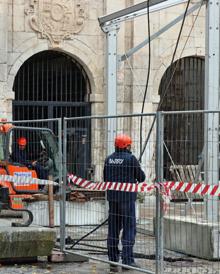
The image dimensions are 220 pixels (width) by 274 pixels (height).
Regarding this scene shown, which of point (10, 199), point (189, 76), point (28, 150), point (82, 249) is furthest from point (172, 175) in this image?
point (189, 76)

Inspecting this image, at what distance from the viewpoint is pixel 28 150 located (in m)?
13.4

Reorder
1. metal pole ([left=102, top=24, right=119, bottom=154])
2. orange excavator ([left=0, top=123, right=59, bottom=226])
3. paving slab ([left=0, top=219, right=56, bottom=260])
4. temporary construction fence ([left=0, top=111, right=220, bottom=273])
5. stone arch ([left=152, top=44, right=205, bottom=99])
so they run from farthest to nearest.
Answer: stone arch ([left=152, top=44, right=205, bottom=99]), metal pole ([left=102, top=24, right=119, bottom=154]), orange excavator ([left=0, top=123, right=59, bottom=226]), paving slab ([left=0, top=219, right=56, bottom=260]), temporary construction fence ([left=0, top=111, right=220, bottom=273])

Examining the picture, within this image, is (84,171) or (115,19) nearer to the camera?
(84,171)

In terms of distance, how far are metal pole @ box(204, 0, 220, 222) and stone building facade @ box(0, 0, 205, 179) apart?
886 centimetres

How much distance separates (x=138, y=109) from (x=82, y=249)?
10.2 metres

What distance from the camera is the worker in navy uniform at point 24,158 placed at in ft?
43.3

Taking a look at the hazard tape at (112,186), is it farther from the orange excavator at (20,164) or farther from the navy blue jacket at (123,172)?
the orange excavator at (20,164)

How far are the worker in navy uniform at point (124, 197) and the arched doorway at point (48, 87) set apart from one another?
10503mm

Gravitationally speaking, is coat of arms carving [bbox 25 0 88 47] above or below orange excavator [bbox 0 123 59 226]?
above

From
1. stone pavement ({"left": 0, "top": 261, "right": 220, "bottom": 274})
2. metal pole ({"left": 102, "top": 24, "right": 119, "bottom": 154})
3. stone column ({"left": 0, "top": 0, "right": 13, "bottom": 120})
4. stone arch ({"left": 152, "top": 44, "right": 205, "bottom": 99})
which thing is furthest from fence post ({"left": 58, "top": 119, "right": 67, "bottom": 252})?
stone arch ({"left": 152, "top": 44, "right": 205, "bottom": 99})

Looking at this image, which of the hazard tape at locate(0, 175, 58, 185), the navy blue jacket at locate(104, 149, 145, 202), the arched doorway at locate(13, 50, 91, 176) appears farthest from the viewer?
the arched doorway at locate(13, 50, 91, 176)

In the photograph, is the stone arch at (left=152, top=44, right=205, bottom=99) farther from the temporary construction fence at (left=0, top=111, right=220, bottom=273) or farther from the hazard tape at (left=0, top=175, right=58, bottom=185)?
the hazard tape at (left=0, top=175, right=58, bottom=185)

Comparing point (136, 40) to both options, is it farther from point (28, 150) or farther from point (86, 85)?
point (28, 150)

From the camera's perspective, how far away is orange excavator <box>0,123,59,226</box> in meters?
12.6
